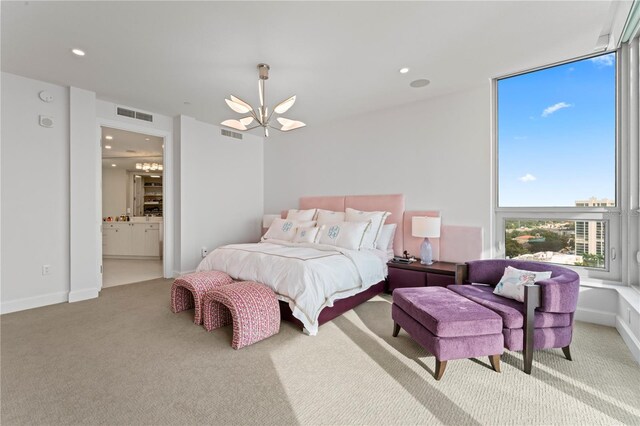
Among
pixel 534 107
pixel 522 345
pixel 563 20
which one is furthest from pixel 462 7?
pixel 522 345

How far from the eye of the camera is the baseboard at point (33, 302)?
321cm

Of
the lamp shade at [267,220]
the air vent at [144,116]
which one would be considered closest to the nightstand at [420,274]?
the lamp shade at [267,220]

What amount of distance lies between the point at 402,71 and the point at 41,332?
182 inches

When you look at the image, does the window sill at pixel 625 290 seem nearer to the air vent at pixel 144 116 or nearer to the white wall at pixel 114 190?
the air vent at pixel 144 116

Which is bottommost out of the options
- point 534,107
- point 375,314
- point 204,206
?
point 375,314

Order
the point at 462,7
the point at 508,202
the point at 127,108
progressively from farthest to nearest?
the point at 127,108
the point at 508,202
the point at 462,7

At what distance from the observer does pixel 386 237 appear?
163 inches

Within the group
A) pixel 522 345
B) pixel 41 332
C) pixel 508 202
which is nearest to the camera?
pixel 522 345

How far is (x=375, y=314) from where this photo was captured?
3189mm

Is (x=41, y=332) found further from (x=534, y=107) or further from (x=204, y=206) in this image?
(x=534, y=107)

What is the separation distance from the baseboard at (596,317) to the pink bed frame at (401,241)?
1.08 metres

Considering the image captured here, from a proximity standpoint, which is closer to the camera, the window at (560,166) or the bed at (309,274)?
the bed at (309,274)

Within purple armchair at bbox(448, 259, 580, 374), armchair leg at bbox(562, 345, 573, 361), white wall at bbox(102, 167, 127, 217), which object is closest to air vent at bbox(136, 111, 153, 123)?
white wall at bbox(102, 167, 127, 217)

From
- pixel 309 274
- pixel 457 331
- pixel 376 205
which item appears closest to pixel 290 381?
pixel 309 274
